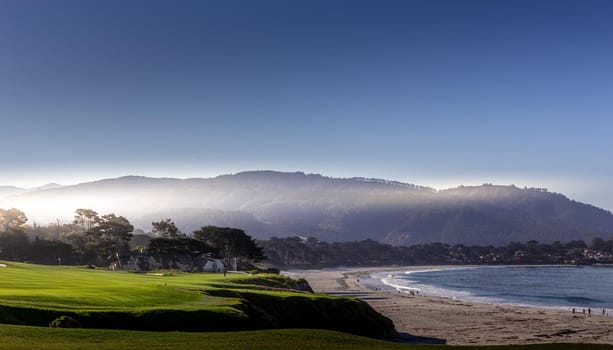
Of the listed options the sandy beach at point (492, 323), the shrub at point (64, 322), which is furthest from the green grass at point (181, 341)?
the sandy beach at point (492, 323)

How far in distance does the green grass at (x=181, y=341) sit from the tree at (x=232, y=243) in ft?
242

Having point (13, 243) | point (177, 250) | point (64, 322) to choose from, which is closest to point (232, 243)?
point (177, 250)

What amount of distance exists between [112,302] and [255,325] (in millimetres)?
6742

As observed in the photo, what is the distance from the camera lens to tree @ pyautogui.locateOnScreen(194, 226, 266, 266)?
9319 cm

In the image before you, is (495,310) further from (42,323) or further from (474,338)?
(42,323)

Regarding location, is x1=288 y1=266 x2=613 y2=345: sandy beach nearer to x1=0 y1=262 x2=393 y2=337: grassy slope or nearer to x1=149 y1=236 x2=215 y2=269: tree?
x1=0 y1=262 x2=393 y2=337: grassy slope

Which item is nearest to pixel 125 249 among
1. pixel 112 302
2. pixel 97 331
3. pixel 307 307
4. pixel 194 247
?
pixel 194 247

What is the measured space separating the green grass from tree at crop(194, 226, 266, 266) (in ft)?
242

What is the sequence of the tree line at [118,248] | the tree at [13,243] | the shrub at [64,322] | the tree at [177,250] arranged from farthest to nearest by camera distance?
the tree at [13,243] < the tree line at [118,248] < the tree at [177,250] < the shrub at [64,322]

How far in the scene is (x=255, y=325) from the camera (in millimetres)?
26797

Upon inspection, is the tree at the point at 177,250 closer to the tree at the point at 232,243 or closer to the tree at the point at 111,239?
the tree at the point at 232,243

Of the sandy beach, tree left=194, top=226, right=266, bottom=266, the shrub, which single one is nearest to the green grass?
the shrub

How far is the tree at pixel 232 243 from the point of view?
306ft

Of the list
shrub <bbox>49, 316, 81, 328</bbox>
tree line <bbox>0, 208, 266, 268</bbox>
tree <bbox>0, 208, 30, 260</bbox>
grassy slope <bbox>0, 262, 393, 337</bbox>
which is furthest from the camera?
tree <bbox>0, 208, 30, 260</bbox>
